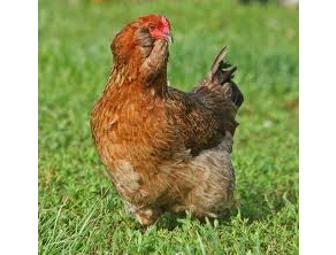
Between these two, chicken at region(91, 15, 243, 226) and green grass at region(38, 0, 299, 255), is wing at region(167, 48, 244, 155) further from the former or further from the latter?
green grass at region(38, 0, 299, 255)

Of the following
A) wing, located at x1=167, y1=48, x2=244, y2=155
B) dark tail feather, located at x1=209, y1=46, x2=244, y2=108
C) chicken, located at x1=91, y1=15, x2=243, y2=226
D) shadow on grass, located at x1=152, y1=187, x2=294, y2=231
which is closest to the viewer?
chicken, located at x1=91, y1=15, x2=243, y2=226

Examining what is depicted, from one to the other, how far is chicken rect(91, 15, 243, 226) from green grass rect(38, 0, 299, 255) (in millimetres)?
140

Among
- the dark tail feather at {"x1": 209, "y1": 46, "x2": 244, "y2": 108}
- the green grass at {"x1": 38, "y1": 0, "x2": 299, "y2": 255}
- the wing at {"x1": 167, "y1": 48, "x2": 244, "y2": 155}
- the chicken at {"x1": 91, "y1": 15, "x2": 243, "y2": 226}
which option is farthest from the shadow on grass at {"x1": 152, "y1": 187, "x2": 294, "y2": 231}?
the dark tail feather at {"x1": 209, "y1": 46, "x2": 244, "y2": 108}

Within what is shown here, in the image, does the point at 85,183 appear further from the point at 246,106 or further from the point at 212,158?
the point at 246,106

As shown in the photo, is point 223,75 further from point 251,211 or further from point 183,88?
point 183,88

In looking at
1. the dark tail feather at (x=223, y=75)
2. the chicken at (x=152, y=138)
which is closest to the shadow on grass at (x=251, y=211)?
the chicken at (x=152, y=138)

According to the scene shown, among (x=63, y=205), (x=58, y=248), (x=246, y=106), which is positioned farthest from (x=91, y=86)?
(x=58, y=248)

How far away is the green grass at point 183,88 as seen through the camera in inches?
170

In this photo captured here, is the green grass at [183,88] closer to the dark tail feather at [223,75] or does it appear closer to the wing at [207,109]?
the wing at [207,109]

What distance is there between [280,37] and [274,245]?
7.18m

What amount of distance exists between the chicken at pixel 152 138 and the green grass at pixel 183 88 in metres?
0.14

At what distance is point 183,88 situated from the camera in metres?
8.11

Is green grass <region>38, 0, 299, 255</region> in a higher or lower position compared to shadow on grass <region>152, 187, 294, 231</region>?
higher

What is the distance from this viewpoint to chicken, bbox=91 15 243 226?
14.0 ft
